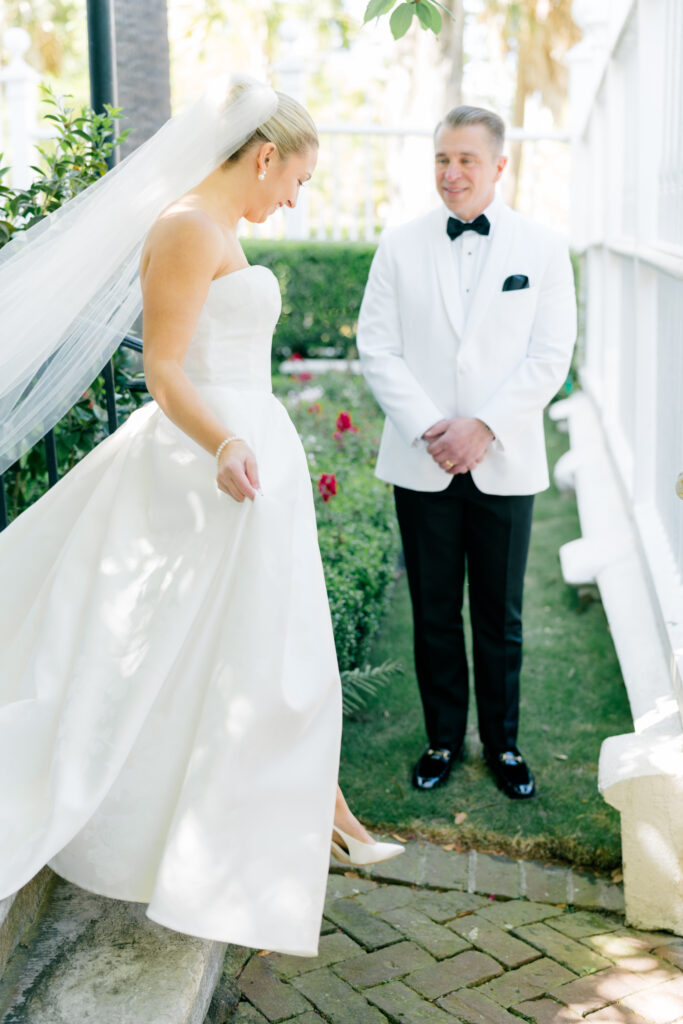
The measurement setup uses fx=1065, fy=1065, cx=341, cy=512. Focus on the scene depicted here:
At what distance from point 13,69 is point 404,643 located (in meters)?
8.52

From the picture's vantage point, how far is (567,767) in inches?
158

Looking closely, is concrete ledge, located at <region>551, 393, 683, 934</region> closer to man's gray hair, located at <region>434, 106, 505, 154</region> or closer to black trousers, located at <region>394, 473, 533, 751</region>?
black trousers, located at <region>394, 473, 533, 751</region>

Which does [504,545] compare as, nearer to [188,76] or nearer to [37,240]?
[37,240]

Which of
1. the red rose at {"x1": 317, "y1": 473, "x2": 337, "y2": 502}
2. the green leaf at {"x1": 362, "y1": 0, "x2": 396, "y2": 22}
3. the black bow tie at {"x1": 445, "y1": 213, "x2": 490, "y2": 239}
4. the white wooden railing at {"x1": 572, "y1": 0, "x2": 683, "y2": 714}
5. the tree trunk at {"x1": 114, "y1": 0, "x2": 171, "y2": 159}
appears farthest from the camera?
the red rose at {"x1": 317, "y1": 473, "x2": 337, "y2": 502}

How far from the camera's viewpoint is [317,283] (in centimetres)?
1087

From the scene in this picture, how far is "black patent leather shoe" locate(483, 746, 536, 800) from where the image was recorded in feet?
12.4

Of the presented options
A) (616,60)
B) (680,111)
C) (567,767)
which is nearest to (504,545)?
(567,767)

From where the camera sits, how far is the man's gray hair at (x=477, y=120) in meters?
3.57

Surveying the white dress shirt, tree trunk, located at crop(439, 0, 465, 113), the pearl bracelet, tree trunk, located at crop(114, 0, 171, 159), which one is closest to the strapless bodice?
the pearl bracelet

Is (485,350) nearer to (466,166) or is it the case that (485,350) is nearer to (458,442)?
(458,442)

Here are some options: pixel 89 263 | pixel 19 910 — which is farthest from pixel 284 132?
pixel 19 910

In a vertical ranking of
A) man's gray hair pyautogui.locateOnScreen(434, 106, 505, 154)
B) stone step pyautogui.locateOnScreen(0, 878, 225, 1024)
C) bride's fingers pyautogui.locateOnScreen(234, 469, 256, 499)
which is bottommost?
stone step pyautogui.locateOnScreen(0, 878, 225, 1024)

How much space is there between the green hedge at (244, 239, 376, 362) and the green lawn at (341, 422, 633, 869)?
18.7ft

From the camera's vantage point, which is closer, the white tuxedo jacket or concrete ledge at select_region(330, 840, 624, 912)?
concrete ledge at select_region(330, 840, 624, 912)
